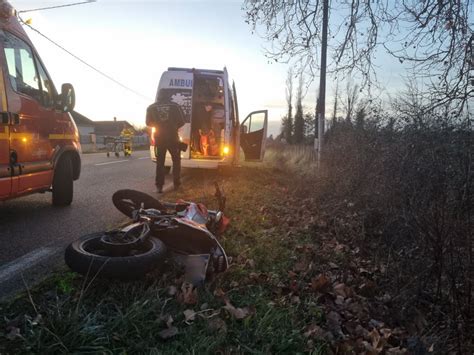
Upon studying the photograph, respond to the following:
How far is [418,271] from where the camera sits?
3424 mm

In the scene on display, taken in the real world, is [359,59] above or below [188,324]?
above

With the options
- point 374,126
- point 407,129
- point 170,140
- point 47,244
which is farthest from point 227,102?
point 47,244

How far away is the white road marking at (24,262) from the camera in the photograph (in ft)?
11.3

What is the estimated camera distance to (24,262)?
376 cm

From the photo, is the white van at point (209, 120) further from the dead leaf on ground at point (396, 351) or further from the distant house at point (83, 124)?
the distant house at point (83, 124)

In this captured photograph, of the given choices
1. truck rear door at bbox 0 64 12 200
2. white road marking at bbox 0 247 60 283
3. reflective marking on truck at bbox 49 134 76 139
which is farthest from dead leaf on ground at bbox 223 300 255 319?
reflective marking on truck at bbox 49 134 76 139

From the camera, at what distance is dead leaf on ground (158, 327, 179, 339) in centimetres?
242

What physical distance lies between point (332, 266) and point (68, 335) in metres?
2.42

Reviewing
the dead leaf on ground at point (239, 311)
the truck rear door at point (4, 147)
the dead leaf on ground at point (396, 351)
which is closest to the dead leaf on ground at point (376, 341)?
the dead leaf on ground at point (396, 351)

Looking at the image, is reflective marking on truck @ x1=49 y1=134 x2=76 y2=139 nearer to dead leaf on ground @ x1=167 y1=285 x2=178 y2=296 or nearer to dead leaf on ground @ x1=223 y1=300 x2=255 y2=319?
dead leaf on ground @ x1=167 y1=285 x2=178 y2=296

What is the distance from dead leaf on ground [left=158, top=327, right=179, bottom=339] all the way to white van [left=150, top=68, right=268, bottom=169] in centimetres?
797

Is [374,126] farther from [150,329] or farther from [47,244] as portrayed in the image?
[150,329]

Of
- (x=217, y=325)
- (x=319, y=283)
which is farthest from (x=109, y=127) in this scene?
(x=217, y=325)

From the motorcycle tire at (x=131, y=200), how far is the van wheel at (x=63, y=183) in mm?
2208
